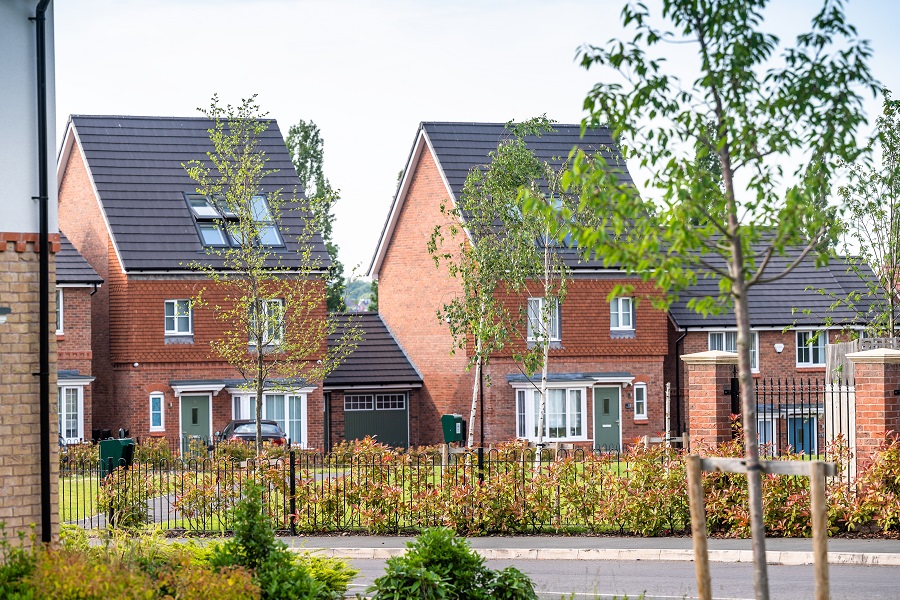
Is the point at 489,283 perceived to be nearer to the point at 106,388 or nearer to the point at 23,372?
the point at 106,388

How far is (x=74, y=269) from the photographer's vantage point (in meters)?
37.4

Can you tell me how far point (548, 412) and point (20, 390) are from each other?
98.9 ft

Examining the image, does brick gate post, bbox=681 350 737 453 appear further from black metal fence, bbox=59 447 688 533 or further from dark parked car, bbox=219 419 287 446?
dark parked car, bbox=219 419 287 446

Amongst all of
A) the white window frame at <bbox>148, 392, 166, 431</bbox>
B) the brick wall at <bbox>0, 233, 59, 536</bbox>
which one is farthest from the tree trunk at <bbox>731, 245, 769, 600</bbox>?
the white window frame at <bbox>148, 392, 166, 431</bbox>

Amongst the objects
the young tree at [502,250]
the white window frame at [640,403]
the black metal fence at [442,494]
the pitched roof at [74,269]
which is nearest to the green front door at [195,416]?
the pitched roof at [74,269]

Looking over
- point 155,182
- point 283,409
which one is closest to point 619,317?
point 283,409

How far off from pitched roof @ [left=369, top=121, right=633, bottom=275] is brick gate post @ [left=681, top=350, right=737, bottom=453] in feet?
72.4

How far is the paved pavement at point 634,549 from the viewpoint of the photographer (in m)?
15.2

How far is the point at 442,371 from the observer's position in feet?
137

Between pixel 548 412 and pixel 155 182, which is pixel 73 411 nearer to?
pixel 155 182

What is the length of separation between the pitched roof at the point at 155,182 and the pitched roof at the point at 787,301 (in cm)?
1341

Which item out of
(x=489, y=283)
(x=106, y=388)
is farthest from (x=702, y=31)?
(x=106, y=388)

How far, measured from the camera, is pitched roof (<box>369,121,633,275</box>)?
135 ft

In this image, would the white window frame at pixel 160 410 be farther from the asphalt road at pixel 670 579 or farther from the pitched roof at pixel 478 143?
the asphalt road at pixel 670 579
